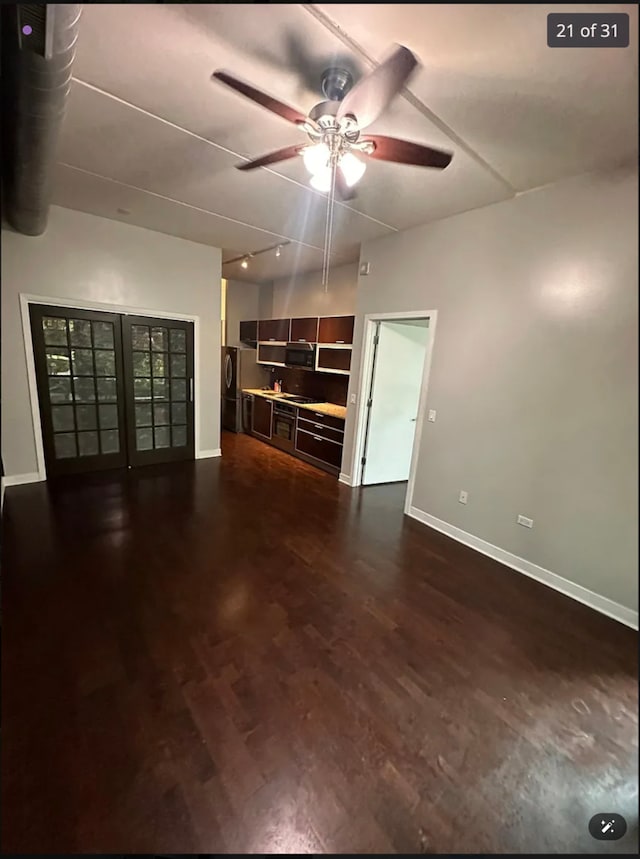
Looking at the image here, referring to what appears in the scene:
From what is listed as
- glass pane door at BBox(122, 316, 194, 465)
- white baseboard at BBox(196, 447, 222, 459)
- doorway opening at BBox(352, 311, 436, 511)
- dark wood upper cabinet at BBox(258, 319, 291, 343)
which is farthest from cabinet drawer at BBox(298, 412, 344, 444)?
glass pane door at BBox(122, 316, 194, 465)

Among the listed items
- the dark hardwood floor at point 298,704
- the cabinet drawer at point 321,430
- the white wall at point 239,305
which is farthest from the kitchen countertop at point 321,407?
the dark hardwood floor at point 298,704

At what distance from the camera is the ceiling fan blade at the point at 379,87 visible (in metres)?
1.18

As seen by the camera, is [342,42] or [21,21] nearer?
[21,21]

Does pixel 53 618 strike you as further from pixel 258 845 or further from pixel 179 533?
pixel 258 845

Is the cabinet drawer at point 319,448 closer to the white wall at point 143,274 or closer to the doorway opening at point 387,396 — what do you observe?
the doorway opening at point 387,396

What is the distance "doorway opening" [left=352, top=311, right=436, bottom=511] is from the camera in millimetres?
4102

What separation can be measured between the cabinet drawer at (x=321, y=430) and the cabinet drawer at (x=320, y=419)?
3 cm

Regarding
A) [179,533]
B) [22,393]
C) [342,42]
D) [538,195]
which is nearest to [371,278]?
[342,42]

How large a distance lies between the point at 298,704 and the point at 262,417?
16.1 ft

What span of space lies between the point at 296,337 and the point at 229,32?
4.17 meters

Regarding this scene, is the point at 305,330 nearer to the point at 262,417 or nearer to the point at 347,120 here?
the point at 262,417

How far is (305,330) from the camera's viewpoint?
5387 mm

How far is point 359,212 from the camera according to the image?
10.2 feet

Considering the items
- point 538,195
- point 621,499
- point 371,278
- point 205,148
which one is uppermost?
point 205,148
